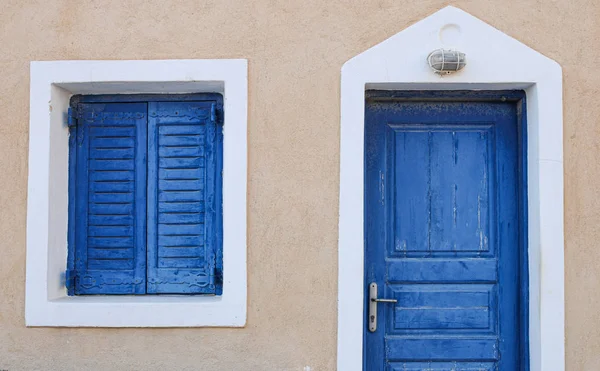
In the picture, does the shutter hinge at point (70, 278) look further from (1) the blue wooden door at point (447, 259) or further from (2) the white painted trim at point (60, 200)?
(1) the blue wooden door at point (447, 259)

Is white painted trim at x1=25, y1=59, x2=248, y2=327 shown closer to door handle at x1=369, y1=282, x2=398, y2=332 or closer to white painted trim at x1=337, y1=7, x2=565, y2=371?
white painted trim at x1=337, y1=7, x2=565, y2=371

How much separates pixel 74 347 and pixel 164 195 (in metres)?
1.02

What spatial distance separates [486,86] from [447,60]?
346 millimetres

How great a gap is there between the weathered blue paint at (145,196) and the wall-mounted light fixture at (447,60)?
1.29m

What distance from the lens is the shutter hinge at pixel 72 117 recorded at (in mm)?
4055

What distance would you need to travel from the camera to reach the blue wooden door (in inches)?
157

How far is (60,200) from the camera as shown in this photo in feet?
13.2

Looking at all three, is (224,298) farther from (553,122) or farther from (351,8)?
(553,122)

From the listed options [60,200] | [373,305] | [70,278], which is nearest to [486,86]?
[373,305]

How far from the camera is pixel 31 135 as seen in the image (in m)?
3.95

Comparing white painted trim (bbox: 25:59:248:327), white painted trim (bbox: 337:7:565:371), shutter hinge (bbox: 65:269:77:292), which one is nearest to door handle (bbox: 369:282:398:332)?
white painted trim (bbox: 337:7:565:371)

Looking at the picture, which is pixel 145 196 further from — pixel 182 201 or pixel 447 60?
pixel 447 60

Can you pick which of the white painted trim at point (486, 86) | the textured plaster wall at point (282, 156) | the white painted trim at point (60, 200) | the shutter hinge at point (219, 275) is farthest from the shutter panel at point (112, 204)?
the white painted trim at point (486, 86)

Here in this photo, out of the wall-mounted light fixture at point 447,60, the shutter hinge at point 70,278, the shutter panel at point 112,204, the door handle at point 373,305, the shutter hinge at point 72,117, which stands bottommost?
the door handle at point 373,305
